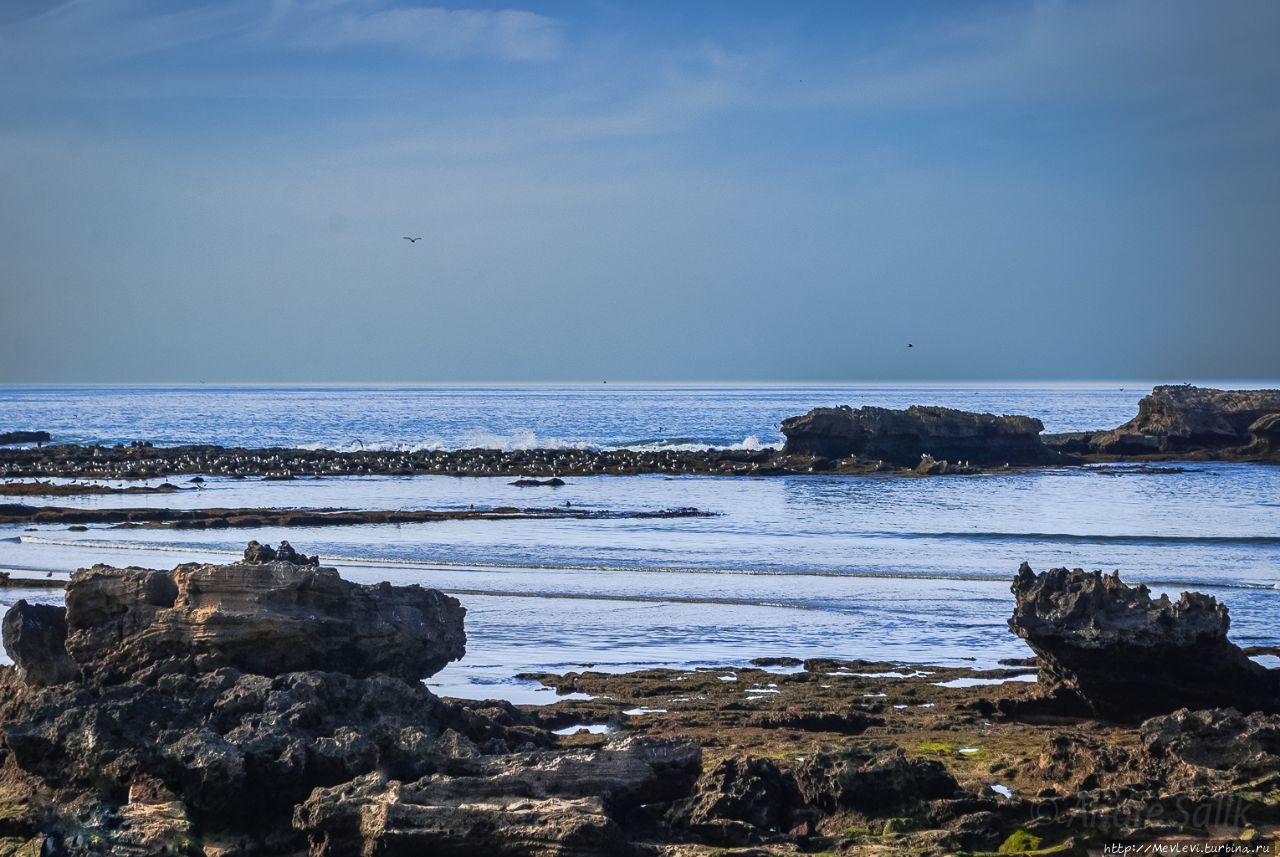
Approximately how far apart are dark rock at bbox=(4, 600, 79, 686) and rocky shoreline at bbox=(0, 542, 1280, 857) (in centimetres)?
2

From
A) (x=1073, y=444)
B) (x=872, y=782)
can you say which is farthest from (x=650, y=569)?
(x=1073, y=444)

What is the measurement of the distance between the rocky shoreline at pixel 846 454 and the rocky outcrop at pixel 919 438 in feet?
0.17

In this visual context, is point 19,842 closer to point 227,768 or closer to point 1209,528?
point 227,768

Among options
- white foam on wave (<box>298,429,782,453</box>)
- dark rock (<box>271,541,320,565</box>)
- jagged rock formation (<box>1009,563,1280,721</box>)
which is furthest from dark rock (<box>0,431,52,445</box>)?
jagged rock formation (<box>1009,563,1280,721</box>)

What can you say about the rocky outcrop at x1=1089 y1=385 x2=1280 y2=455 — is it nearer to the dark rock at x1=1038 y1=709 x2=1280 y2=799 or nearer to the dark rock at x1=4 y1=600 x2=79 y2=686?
the dark rock at x1=1038 y1=709 x2=1280 y2=799

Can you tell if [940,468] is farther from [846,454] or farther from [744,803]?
[744,803]

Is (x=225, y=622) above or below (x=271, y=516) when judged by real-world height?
above

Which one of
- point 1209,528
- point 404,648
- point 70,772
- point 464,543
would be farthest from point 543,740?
point 1209,528

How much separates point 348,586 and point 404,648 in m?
0.78

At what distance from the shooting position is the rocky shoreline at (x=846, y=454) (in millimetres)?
64688

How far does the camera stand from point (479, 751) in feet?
31.5

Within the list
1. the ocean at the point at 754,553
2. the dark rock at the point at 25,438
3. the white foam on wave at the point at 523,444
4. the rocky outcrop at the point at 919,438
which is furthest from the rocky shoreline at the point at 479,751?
the dark rock at the point at 25,438

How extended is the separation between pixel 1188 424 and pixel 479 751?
75157 mm

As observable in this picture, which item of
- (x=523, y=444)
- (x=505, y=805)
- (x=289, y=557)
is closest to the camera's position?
(x=505, y=805)
